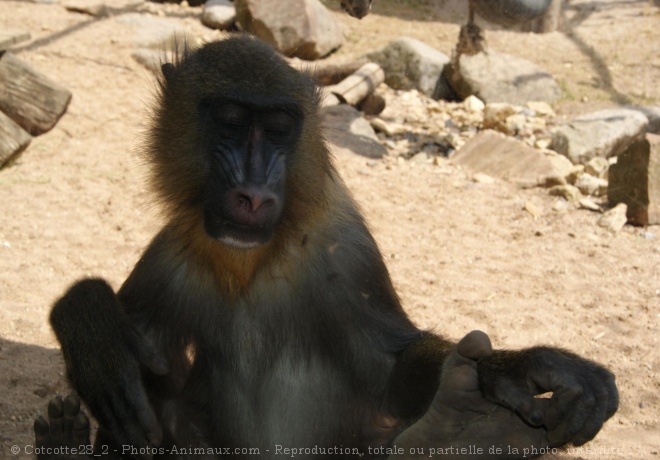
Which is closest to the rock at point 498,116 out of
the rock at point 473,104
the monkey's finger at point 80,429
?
the rock at point 473,104

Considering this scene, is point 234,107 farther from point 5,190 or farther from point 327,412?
point 5,190

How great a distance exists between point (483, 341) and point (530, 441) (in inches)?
17.8

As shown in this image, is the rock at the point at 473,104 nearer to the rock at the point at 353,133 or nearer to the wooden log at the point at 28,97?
the rock at the point at 353,133

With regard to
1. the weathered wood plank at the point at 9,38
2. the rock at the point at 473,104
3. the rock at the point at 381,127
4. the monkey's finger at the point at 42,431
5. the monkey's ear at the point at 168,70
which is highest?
the monkey's ear at the point at 168,70

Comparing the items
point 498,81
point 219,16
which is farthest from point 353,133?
point 219,16

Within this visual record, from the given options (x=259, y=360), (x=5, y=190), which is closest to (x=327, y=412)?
(x=259, y=360)

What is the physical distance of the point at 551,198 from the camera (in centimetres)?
950

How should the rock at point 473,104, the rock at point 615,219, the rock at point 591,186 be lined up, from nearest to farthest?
1. the rock at point 615,219
2. the rock at point 591,186
3. the rock at point 473,104

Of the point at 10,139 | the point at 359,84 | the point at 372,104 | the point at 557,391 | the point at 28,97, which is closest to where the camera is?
the point at 557,391

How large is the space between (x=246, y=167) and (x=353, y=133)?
712cm

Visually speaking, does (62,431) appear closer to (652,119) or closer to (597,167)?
(597,167)

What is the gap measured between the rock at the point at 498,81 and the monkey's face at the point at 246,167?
30.5ft

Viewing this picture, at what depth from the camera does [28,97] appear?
9352mm

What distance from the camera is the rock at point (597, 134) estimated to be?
1062 centimetres
